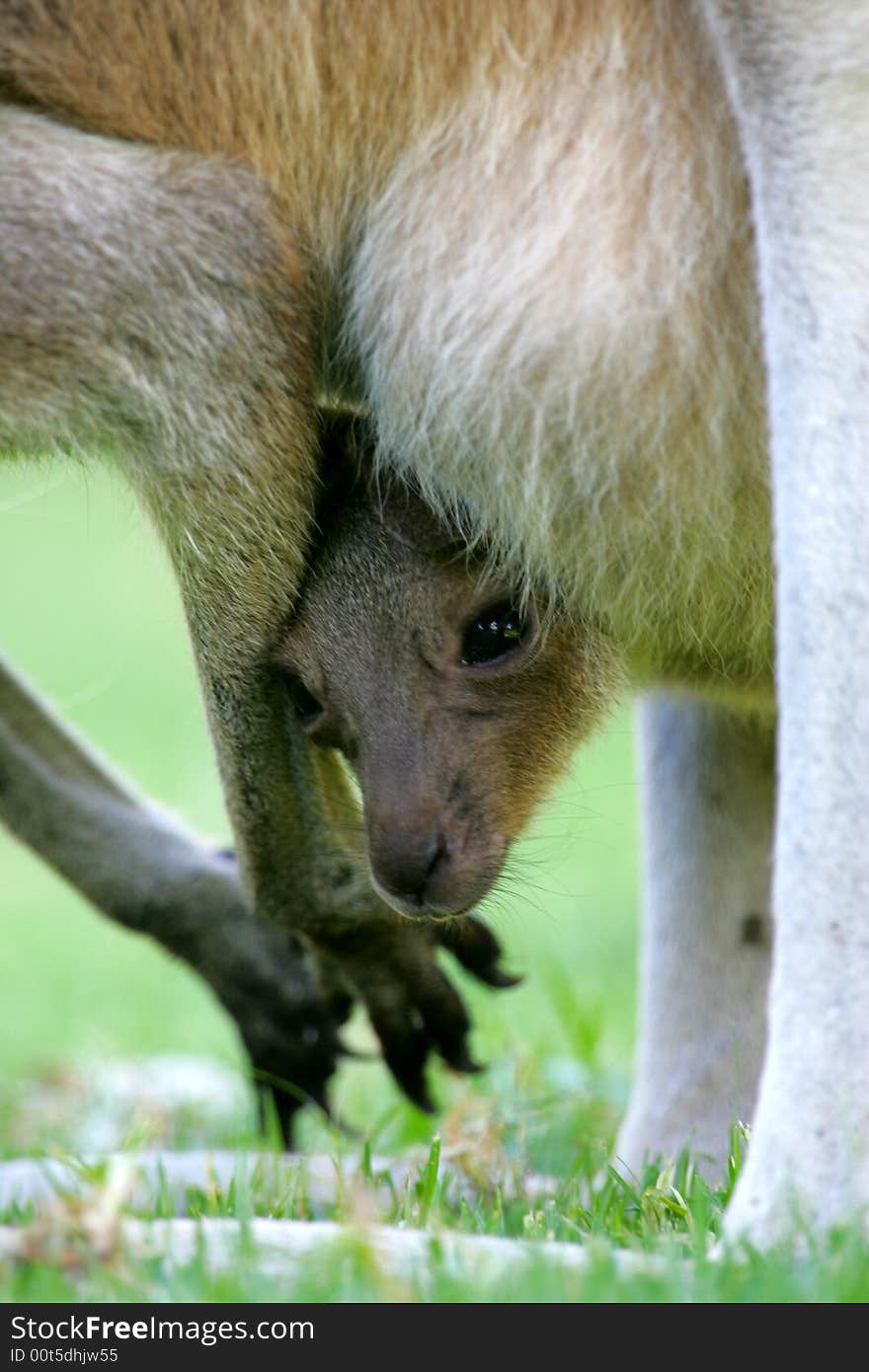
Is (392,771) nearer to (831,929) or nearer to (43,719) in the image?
(831,929)

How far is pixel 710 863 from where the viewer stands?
356cm

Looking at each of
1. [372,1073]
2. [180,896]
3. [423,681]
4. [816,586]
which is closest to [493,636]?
[423,681]

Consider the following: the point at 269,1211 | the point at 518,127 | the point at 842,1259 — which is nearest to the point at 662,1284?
the point at 842,1259

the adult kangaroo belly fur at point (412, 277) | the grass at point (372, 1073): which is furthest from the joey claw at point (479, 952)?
the adult kangaroo belly fur at point (412, 277)

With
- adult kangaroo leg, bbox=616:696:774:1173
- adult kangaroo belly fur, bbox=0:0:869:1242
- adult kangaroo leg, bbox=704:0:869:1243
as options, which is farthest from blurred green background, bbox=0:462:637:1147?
adult kangaroo leg, bbox=704:0:869:1243

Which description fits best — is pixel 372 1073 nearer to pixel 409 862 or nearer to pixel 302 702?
pixel 302 702

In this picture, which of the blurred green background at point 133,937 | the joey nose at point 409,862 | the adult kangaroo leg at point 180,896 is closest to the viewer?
the joey nose at point 409,862

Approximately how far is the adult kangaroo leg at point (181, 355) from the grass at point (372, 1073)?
0.79ft

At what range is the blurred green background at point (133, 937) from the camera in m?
3.43

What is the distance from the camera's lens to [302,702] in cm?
298

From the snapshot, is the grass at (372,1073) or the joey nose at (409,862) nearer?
the grass at (372,1073)

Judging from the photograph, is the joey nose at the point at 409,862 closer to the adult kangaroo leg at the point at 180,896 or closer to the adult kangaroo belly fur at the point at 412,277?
the adult kangaroo belly fur at the point at 412,277

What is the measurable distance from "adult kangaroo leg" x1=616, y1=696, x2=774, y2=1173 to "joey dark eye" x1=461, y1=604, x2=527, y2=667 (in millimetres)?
677
